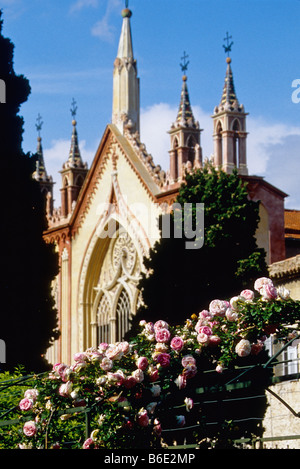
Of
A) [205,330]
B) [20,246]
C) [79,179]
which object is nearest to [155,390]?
[205,330]

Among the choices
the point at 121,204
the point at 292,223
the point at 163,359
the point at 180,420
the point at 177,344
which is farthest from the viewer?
the point at 121,204

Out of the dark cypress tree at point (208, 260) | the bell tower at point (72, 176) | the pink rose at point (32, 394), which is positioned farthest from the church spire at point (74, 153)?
the pink rose at point (32, 394)

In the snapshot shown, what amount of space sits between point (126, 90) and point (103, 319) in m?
10.2

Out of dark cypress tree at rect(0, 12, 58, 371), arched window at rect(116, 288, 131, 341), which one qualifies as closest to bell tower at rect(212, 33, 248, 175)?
arched window at rect(116, 288, 131, 341)

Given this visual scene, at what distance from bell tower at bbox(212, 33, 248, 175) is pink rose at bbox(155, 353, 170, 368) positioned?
78.4 ft

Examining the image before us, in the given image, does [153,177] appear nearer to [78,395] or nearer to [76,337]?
[76,337]

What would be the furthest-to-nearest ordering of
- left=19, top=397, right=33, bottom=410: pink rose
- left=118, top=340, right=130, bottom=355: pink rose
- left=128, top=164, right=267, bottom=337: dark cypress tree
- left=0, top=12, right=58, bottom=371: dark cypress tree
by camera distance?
left=128, top=164, right=267, bottom=337: dark cypress tree
left=0, top=12, right=58, bottom=371: dark cypress tree
left=19, top=397, right=33, bottom=410: pink rose
left=118, top=340, right=130, bottom=355: pink rose

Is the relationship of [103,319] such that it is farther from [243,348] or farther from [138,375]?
[243,348]

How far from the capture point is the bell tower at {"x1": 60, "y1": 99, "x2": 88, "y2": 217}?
48.2 metres

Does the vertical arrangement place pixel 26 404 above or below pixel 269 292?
below

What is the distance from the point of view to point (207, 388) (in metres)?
12.9

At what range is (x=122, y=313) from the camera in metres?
43.8

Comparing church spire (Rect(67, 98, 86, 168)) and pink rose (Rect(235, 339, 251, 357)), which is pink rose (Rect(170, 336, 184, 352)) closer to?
pink rose (Rect(235, 339, 251, 357))

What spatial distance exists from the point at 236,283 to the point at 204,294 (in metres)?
0.96
